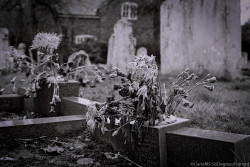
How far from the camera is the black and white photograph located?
230 centimetres

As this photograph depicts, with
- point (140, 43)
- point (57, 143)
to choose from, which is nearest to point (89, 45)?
point (140, 43)

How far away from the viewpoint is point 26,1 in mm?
18453

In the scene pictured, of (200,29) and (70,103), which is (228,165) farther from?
(200,29)

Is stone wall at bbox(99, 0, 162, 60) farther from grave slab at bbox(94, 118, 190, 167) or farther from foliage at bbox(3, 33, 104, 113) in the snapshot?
grave slab at bbox(94, 118, 190, 167)

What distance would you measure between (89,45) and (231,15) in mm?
12260

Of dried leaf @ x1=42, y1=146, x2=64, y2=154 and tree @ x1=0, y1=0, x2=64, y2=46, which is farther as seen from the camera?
tree @ x1=0, y1=0, x2=64, y2=46

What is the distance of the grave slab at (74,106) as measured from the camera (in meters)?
3.69

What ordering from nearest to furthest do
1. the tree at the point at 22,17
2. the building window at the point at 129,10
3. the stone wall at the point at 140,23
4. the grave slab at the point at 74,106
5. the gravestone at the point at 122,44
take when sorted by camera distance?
the grave slab at the point at 74,106 < the gravestone at the point at 122,44 < the tree at the point at 22,17 < the stone wall at the point at 140,23 < the building window at the point at 129,10

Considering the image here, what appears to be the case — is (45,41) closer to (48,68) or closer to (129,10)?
(48,68)

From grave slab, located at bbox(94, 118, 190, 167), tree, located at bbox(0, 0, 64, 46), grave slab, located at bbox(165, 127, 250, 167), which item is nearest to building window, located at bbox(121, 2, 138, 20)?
tree, located at bbox(0, 0, 64, 46)

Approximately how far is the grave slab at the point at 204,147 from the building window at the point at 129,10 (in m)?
24.2

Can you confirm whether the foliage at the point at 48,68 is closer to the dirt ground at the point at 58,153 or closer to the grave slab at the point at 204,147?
the dirt ground at the point at 58,153

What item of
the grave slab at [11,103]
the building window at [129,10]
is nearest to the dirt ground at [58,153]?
the grave slab at [11,103]

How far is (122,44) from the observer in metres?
10.5
